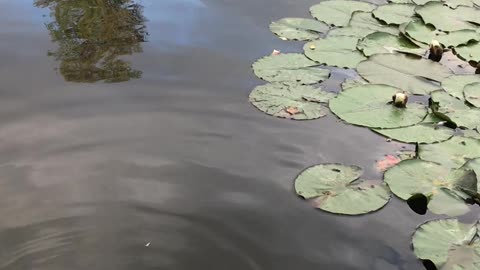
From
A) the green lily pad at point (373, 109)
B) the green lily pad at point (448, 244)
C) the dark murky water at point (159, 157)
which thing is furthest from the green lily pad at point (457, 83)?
the green lily pad at point (448, 244)

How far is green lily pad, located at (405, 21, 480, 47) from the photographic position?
8.05 ft

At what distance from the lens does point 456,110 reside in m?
1.98

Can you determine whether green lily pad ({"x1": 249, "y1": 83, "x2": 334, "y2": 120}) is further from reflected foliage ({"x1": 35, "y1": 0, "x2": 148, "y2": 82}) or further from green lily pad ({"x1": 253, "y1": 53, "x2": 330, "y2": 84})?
reflected foliage ({"x1": 35, "y1": 0, "x2": 148, "y2": 82})

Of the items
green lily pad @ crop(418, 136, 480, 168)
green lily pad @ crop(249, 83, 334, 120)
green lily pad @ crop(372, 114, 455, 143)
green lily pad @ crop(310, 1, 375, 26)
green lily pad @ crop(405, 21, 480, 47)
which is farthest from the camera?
green lily pad @ crop(310, 1, 375, 26)

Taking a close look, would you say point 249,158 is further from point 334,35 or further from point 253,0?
point 253,0

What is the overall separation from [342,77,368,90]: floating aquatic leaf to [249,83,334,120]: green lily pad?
8cm

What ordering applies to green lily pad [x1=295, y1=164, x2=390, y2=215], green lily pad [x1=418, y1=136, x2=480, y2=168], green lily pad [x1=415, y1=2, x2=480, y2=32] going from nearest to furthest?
green lily pad [x1=295, y1=164, x2=390, y2=215] → green lily pad [x1=418, y1=136, x2=480, y2=168] → green lily pad [x1=415, y1=2, x2=480, y2=32]

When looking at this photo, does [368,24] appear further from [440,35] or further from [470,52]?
[470,52]

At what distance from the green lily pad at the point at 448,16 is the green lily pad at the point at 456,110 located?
62cm

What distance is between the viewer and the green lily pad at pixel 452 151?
1733 millimetres

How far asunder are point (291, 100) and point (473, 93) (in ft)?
2.26

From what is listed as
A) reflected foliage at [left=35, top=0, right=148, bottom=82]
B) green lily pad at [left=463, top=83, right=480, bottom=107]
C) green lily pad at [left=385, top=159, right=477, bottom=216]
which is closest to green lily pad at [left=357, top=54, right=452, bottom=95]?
green lily pad at [left=463, top=83, right=480, bottom=107]

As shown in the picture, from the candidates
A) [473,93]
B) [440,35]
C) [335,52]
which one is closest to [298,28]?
[335,52]

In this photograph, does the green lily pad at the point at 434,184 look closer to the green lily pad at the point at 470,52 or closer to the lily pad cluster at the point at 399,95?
the lily pad cluster at the point at 399,95
